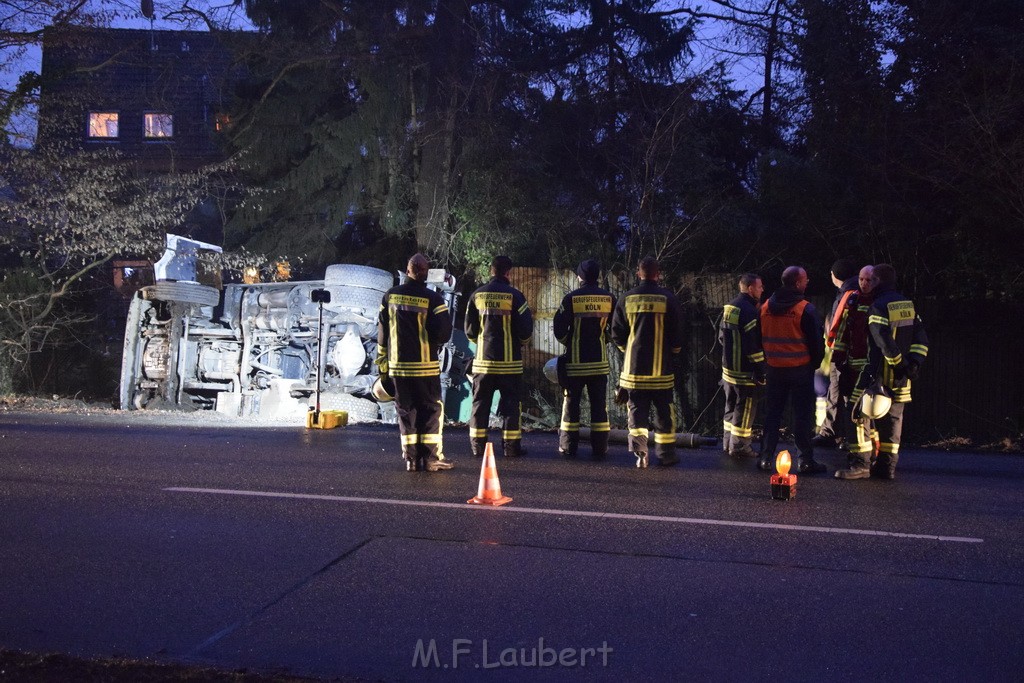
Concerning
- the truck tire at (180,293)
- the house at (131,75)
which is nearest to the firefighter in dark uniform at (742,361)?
the truck tire at (180,293)

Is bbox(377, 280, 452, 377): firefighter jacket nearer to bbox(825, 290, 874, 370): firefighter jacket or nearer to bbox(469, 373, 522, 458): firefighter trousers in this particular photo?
bbox(469, 373, 522, 458): firefighter trousers

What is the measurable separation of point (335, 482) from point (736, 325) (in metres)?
4.15

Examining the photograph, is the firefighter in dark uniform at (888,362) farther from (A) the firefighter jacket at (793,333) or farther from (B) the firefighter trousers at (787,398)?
(A) the firefighter jacket at (793,333)

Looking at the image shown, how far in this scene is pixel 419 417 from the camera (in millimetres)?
8547

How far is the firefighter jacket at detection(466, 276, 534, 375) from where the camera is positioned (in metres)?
9.19

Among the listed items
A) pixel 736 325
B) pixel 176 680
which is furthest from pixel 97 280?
pixel 176 680

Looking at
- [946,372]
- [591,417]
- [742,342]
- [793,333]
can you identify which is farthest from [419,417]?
[946,372]

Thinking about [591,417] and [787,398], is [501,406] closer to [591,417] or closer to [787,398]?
[591,417]

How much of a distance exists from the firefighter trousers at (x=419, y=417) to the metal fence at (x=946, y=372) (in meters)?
5.60

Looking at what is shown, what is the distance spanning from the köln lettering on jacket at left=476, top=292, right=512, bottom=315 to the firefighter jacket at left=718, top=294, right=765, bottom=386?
83.0 inches

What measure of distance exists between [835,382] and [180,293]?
9786mm

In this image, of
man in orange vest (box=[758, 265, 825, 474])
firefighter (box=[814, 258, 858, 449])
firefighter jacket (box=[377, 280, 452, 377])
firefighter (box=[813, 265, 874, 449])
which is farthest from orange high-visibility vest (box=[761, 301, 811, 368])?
firefighter jacket (box=[377, 280, 452, 377])

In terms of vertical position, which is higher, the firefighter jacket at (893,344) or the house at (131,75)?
the house at (131,75)

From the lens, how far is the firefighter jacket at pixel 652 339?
909cm
